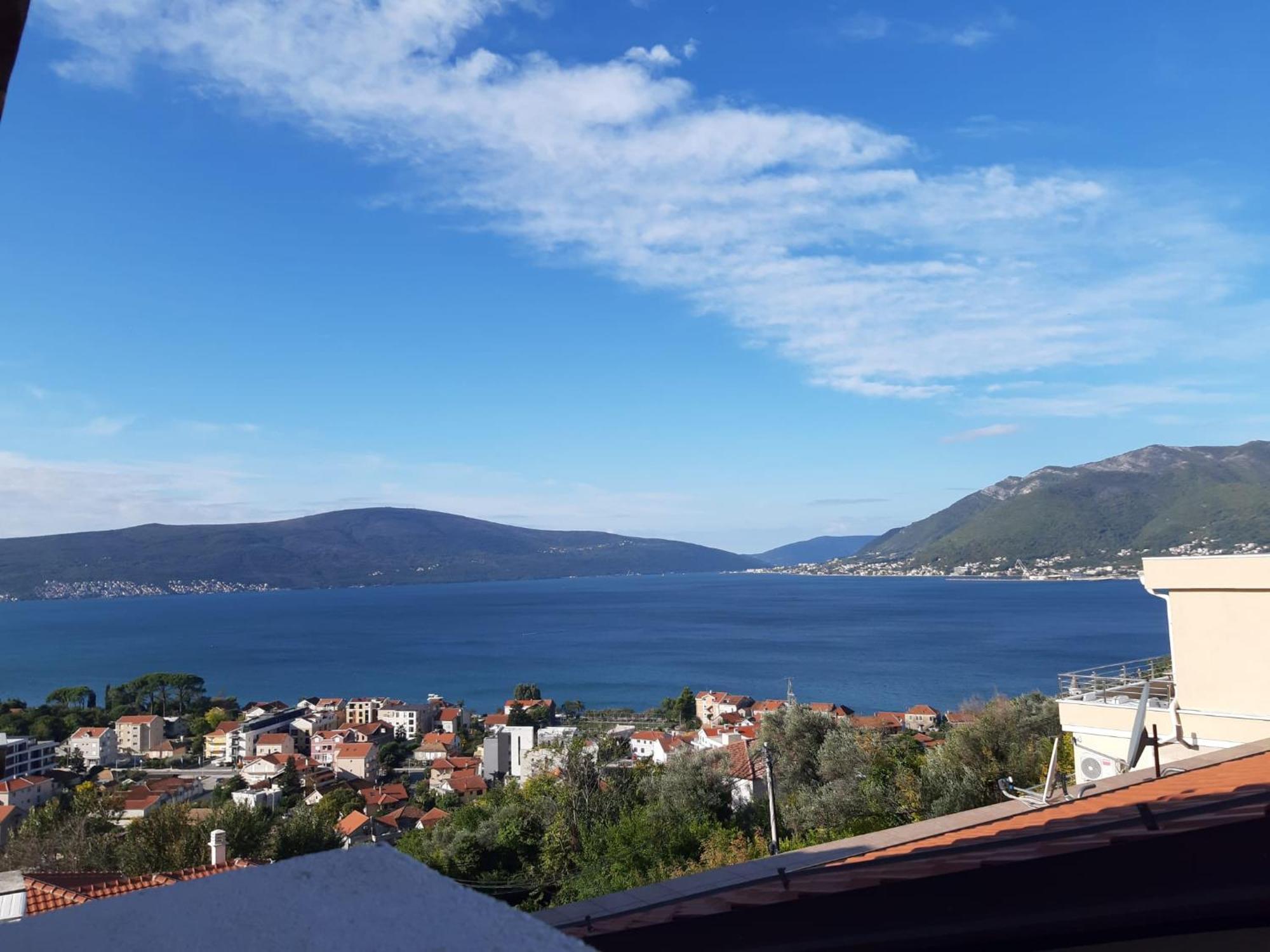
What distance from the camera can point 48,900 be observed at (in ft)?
17.0

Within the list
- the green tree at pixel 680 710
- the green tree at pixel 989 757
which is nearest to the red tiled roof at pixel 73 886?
the green tree at pixel 989 757

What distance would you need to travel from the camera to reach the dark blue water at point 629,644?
47688mm

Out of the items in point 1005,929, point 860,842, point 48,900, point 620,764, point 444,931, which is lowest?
point 620,764

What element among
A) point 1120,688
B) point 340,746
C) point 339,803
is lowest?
point 340,746

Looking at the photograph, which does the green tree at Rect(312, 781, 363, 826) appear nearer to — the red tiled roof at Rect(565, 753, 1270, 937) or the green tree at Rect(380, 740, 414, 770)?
the green tree at Rect(380, 740, 414, 770)

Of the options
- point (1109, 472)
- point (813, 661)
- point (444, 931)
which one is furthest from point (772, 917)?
point (1109, 472)

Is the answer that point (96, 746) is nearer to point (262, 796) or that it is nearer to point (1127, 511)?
point (262, 796)

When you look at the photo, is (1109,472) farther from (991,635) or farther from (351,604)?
(351,604)

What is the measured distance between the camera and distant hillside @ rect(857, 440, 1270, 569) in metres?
104

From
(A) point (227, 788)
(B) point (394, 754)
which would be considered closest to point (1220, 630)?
(A) point (227, 788)

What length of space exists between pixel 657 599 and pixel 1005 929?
380 feet

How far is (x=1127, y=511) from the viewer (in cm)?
12725

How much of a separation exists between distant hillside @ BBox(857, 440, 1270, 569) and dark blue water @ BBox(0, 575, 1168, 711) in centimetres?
1243

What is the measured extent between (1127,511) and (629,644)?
9540 centimetres
